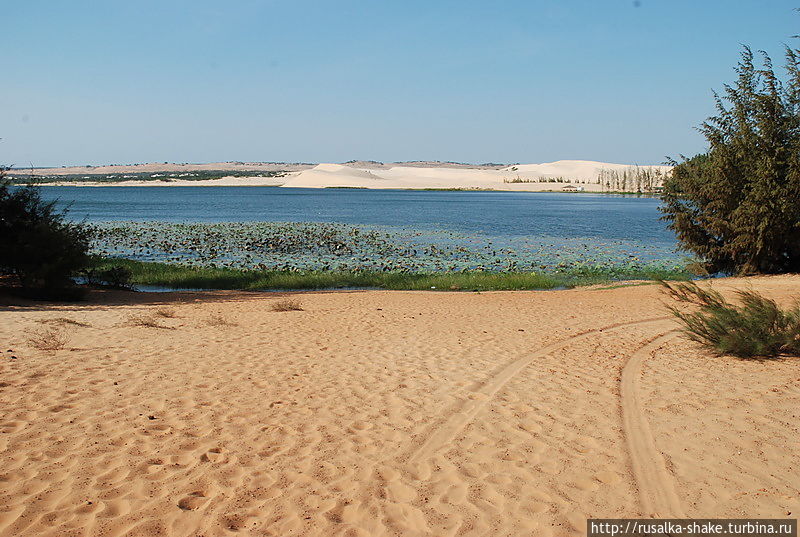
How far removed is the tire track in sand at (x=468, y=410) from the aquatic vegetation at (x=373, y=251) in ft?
48.0

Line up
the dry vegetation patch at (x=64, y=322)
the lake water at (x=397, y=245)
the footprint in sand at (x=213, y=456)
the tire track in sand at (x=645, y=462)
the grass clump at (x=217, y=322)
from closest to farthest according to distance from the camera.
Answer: the tire track in sand at (x=645, y=462), the footprint in sand at (x=213, y=456), the dry vegetation patch at (x=64, y=322), the grass clump at (x=217, y=322), the lake water at (x=397, y=245)

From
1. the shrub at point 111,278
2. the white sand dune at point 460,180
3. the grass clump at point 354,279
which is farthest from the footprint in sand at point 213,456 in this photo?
the white sand dune at point 460,180

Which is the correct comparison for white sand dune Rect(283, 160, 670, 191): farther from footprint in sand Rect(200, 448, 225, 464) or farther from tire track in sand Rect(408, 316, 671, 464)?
footprint in sand Rect(200, 448, 225, 464)

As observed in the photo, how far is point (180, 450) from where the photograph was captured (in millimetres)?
5285

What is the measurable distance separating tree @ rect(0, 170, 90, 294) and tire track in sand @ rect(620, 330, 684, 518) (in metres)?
14.7

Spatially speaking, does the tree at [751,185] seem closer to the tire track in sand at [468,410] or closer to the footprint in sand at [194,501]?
the tire track in sand at [468,410]

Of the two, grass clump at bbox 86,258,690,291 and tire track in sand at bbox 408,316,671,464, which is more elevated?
tire track in sand at bbox 408,316,671,464

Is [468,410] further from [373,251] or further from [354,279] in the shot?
[373,251]

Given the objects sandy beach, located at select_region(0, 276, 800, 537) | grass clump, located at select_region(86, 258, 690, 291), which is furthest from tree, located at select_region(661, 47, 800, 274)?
sandy beach, located at select_region(0, 276, 800, 537)

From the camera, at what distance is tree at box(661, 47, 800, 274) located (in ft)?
60.8

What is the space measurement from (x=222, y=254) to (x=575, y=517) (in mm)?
26178

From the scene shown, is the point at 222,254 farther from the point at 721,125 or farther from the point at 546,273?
the point at 721,125

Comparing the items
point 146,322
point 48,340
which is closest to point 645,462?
point 48,340

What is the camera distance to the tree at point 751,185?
18531mm
